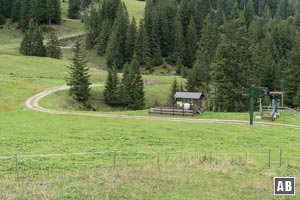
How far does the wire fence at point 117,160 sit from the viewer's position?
24250mm

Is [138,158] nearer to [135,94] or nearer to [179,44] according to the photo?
[135,94]

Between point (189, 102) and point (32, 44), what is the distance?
3005 inches

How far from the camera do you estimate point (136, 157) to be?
2889 cm

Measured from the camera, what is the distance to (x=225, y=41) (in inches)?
2980

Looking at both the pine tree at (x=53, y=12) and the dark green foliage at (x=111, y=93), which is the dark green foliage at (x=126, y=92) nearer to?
the dark green foliage at (x=111, y=93)

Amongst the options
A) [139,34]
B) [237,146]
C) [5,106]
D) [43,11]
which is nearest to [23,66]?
[5,106]

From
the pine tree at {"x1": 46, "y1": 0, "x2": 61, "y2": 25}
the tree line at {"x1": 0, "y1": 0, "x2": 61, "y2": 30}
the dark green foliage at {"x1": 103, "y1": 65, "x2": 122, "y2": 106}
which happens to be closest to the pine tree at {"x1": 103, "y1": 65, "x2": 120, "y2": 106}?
the dark green foliage at {"x1": 103, "y1": 65, "x2": 122, "y2": 106}

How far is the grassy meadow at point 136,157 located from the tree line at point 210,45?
19891 millimetres

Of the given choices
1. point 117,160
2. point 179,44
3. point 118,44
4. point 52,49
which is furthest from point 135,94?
point 179,44

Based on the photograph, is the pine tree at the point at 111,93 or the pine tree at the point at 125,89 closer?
the pine tree at the point at 111,93

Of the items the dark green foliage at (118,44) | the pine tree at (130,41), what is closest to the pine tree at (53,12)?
the dark green foliage at (118,44)

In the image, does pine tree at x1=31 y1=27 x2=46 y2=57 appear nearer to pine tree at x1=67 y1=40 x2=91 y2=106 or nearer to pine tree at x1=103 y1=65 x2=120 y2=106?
pine tree at x1=103 y1=65 x2=120 y2=106

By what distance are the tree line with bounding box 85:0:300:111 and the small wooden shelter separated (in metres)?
13.7

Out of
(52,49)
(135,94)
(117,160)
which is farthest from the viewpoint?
(52,49)
